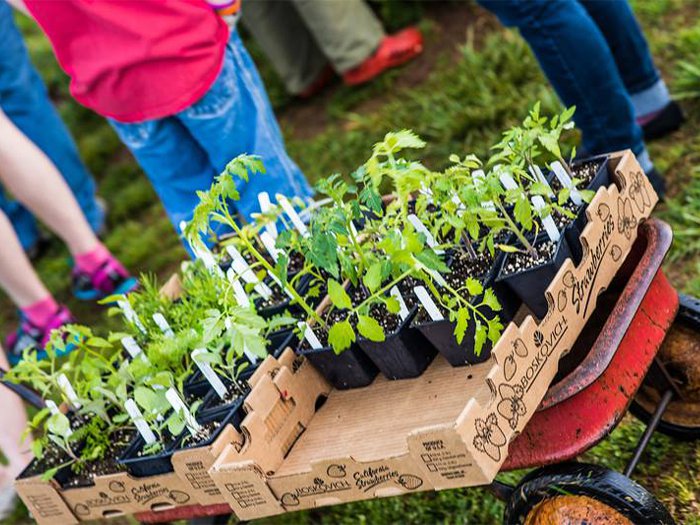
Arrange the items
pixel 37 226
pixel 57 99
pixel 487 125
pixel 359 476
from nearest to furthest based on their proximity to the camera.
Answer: pixel 359 476 < pixel 487 125 < pixel 37 226 < pixel 57 99

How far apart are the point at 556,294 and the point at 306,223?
3.18ft

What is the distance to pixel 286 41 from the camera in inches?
201

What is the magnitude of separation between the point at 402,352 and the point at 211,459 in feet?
1.53

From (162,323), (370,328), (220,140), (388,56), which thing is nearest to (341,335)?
(370,328)

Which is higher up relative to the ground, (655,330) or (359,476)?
(359,476)

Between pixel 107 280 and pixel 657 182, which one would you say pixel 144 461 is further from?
pixel 657 182

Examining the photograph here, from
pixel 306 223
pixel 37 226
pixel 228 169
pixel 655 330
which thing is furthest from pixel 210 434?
pixel 37 226

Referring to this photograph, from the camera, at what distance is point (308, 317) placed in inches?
94.4

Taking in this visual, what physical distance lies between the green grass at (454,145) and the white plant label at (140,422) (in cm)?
72

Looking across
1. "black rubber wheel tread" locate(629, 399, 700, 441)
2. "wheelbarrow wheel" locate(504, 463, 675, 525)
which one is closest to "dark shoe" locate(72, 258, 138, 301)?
"black rubber wheel tread" locate(629, 399, 700, 441)

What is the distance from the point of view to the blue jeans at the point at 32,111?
446 centimetres

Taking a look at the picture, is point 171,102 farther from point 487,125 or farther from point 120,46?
point 487,125

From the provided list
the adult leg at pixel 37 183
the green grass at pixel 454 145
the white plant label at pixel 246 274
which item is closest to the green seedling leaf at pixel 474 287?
the white plant label at pixel 246 274

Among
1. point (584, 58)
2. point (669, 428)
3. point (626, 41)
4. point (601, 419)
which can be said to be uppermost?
point (584, 58)
